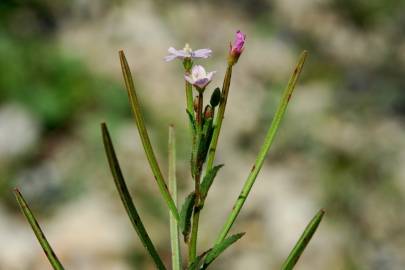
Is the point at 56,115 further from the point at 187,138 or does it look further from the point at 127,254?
the point at 127,254

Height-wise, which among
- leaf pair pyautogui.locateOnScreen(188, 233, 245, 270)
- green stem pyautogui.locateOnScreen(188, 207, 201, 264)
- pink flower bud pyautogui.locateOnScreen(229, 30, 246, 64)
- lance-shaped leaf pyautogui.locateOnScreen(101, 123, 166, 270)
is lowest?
leaf pair pyautogui.locateOnScreen(188, 233, 245, 270)

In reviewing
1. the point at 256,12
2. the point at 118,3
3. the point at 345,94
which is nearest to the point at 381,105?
the point at 345,94

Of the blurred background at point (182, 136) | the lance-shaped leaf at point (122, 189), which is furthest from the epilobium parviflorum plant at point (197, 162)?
the blurred background at point (182, 136)

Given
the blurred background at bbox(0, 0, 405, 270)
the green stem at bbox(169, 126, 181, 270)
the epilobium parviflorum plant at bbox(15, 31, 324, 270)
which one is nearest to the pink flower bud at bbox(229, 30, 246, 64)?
the epilobium parviflorum plant at bbox(15, 31, 324, 270)

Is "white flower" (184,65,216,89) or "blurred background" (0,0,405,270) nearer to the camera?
"white flower" (184,65,216,89)

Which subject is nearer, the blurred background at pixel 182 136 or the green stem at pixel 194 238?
the green stem at pixel 194 238

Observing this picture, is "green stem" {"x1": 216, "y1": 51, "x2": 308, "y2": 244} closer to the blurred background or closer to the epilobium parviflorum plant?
the epilobium parviflorum plant

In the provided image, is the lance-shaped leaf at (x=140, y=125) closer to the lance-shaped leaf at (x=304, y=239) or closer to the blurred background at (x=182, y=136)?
the lance-shaped leaf at (x=304, y=239)
